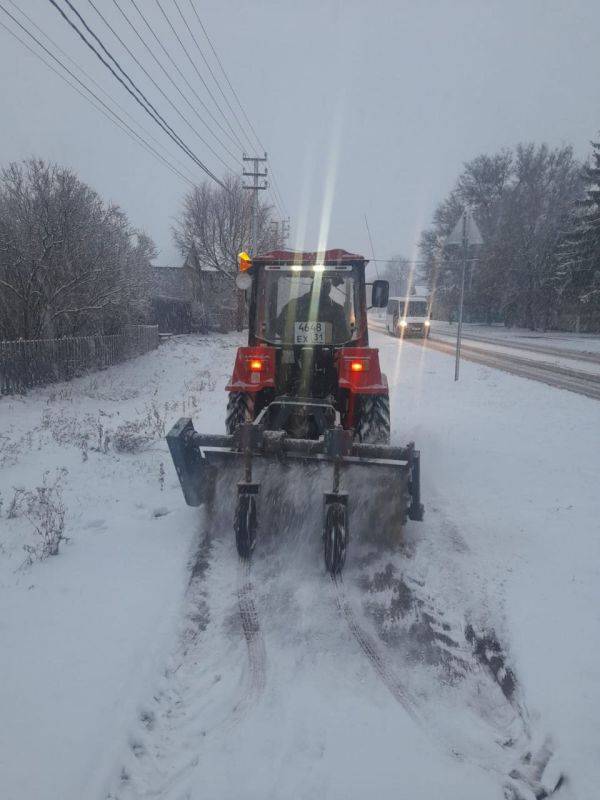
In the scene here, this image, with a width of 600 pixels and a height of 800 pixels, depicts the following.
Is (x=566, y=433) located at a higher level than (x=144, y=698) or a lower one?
higher

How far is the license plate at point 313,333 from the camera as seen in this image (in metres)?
5.34

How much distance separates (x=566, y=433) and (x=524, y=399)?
109 inches

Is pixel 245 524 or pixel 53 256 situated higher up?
pixel 53 256

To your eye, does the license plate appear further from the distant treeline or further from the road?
the distant treeline

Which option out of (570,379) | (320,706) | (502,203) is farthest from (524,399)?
(502,203)

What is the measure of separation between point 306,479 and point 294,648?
5.04 ft

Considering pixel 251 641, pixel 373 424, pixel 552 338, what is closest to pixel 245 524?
pixel 251 641

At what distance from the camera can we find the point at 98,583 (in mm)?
3553

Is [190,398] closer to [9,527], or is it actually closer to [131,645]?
[9,527]

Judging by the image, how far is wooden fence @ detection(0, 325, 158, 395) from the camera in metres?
10.6

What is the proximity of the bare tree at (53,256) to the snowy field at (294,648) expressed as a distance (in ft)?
28.0

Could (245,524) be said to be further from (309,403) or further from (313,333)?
(313,333)

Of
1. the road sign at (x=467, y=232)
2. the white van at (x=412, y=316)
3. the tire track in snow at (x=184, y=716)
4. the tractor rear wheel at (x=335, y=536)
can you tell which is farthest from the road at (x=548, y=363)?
the tire track in snow at (x=184, y=716)

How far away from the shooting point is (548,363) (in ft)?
53.9
